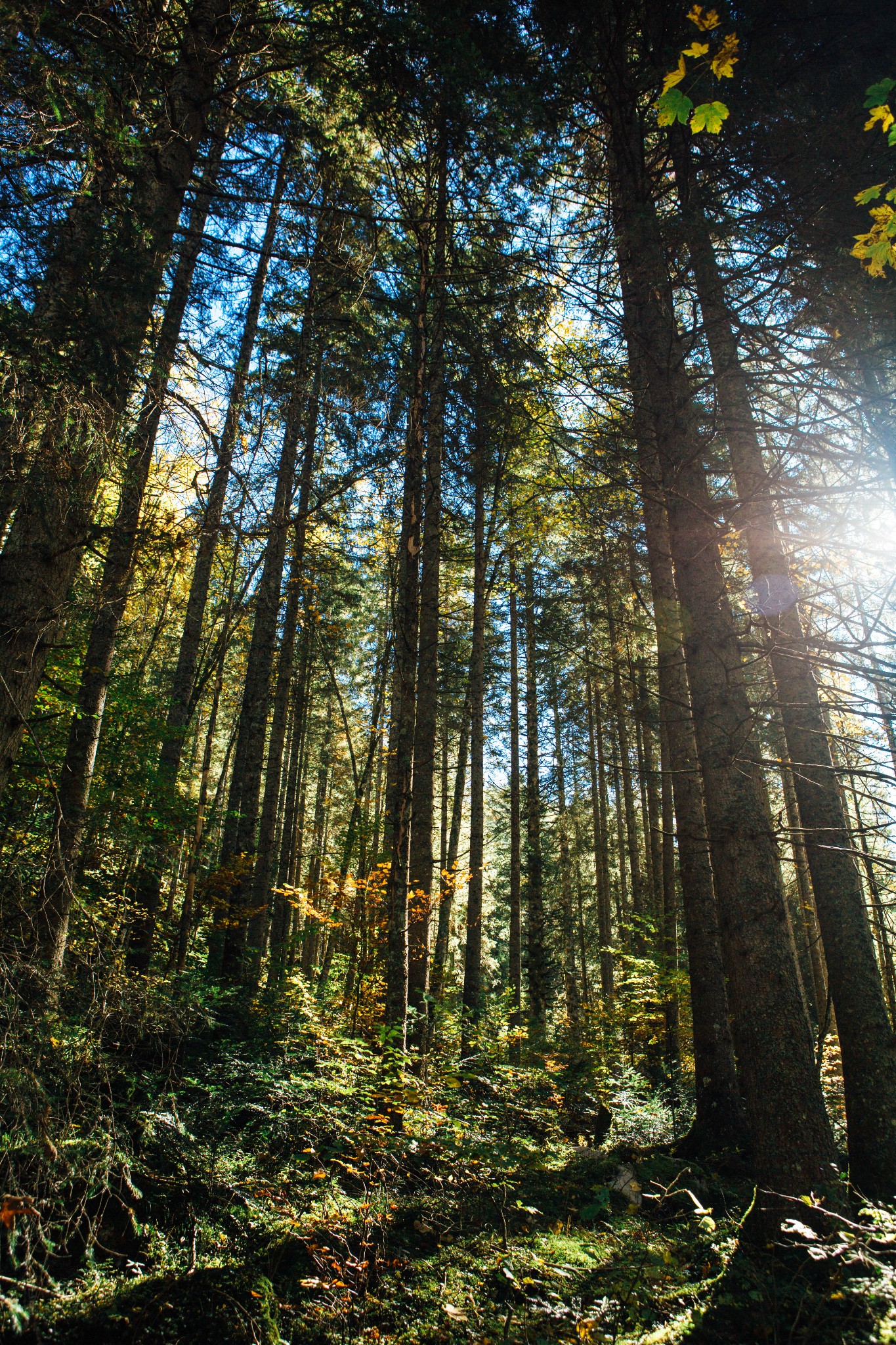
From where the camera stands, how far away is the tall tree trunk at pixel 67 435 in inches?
146

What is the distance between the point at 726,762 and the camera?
13.2ft

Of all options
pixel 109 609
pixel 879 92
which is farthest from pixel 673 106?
pixel 109 609

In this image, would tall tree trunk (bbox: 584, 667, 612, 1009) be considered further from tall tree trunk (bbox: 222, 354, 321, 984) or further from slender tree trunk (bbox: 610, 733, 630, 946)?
tall tree trunk (bbox: 222, 354, 321, 984)

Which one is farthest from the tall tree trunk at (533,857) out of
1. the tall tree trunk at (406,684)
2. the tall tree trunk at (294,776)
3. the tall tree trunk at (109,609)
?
the tall tree trunk at (109,609)

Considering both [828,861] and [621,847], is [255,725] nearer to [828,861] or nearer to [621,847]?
[828,861]

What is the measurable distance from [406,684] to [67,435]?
360cm

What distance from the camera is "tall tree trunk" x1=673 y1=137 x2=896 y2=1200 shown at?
4918 millimetres

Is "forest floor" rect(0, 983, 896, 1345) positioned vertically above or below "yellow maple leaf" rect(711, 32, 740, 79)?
below

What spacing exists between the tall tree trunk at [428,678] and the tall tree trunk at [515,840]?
433 centimetres

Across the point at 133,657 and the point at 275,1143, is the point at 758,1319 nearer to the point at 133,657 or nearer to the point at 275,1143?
the point at 275,1143

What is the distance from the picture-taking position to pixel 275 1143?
484 centimetres

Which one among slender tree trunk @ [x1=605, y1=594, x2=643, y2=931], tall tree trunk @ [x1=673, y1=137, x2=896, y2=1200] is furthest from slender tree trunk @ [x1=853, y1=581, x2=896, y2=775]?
slender tree trunk @ [x1=605, y1=594, x2=643, y2=931]

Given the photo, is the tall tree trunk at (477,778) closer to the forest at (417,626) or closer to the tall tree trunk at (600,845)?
the forest at (417,626)

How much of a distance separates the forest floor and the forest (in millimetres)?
33
